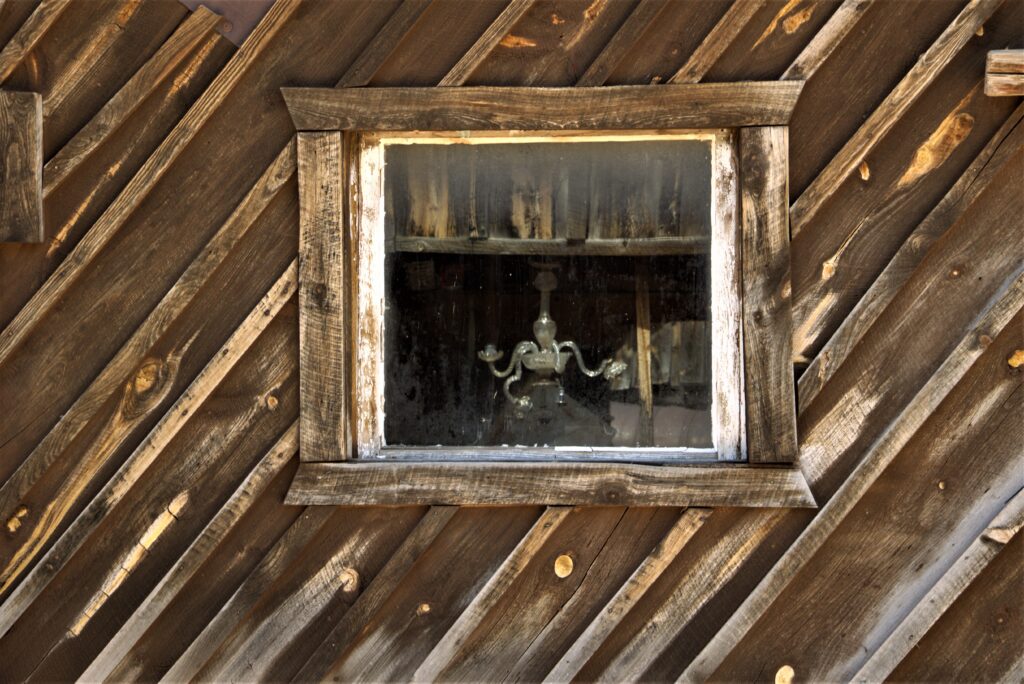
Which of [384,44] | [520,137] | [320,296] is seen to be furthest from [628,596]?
[384,44]

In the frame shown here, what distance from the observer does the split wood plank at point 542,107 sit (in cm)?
324

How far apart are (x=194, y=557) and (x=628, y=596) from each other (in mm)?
1451

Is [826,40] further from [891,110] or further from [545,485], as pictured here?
[545,485]

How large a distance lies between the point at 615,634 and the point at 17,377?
220cm

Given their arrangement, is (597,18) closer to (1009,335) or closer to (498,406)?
(498,406)

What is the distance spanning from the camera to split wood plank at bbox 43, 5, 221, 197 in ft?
11.0

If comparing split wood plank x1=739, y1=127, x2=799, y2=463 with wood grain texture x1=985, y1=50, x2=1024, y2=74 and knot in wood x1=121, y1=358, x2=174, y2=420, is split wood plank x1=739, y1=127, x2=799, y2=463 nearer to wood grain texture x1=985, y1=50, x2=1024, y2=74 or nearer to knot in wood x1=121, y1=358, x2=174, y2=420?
wood grain texture x1=985, y1=50, x2=1024, y2=74

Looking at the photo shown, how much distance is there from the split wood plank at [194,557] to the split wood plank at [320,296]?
10cm

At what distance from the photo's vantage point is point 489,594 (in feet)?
10.9

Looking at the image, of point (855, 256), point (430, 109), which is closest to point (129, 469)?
point (430, 109)

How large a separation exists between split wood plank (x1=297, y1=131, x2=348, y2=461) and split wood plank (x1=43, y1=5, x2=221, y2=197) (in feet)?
1.67

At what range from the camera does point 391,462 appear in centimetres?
335

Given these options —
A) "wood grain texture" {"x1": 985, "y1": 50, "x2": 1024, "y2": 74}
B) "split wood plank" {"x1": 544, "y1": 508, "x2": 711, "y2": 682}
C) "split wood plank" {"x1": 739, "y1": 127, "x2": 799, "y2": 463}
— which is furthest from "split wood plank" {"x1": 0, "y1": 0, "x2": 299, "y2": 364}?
"wood grain texture" {"x1": 985, "y1": 50, "x2": 1024, "y2": 74}

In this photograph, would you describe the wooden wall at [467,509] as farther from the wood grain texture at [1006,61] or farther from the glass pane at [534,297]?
the glass pane at [534,297]
